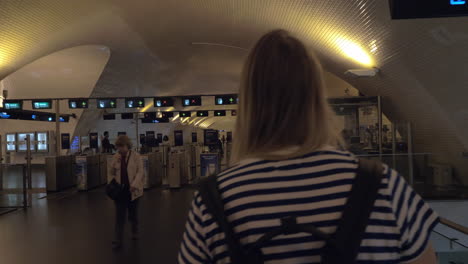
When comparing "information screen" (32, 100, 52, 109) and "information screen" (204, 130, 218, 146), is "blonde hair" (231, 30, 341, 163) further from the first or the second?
"information screen" (204, 130, 218, 146)

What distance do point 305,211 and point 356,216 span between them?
12 centimetres

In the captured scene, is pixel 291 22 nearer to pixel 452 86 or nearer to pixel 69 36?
pixel 452 86

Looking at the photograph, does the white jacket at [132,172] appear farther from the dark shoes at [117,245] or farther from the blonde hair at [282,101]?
the blonde hair at [282,101]

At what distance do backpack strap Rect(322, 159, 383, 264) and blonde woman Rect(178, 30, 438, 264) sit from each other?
0.02m

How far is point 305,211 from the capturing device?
0.84m

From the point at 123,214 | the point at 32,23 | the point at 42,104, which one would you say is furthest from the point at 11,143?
the point at 123,214

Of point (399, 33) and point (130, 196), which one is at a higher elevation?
point (399, 33)

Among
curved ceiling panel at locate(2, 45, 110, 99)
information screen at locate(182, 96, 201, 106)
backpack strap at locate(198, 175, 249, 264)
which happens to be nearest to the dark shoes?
backpack strap at locate(198, 175, 249, 264)

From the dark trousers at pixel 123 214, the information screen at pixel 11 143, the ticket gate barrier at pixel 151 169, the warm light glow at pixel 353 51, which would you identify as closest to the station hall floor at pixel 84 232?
the dark trousers at pixel 123 214

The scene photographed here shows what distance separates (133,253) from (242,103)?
4.97 meters

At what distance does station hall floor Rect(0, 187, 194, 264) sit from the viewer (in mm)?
5246

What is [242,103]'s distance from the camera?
3.27 feet

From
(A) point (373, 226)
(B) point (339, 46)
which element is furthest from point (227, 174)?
Result: (B) point (339, 46)

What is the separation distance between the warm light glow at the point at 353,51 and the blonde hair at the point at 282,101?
942 cm
